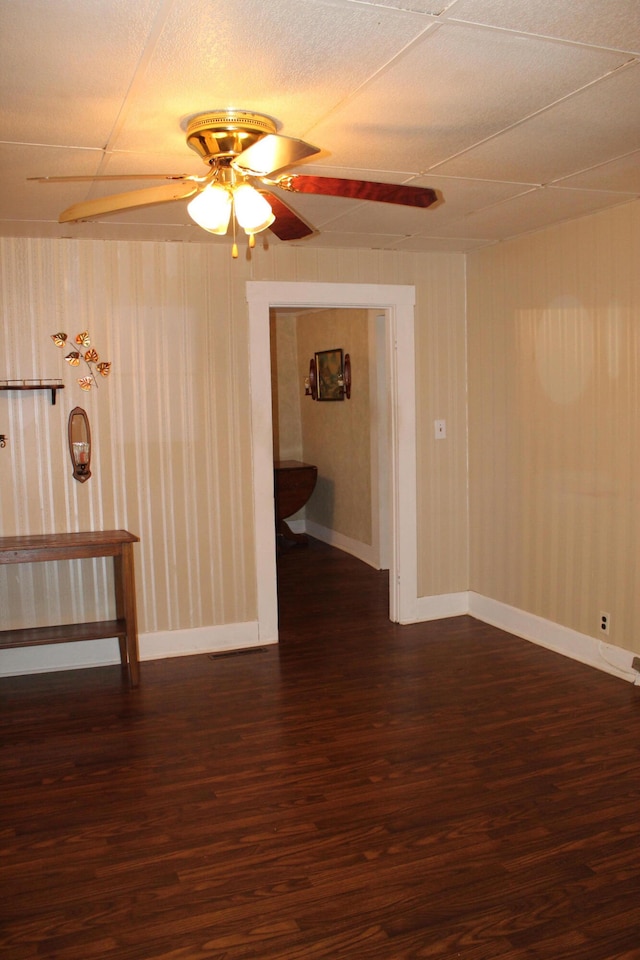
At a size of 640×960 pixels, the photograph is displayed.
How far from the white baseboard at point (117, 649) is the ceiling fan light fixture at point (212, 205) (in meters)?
2.68

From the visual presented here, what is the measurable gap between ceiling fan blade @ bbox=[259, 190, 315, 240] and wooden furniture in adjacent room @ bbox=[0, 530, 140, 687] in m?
1.89

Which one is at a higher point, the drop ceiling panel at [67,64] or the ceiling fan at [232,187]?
the drop ceiling panel at [67,64]

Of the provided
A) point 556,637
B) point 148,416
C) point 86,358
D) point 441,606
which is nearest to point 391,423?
point 441,606

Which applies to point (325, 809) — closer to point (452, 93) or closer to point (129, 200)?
point (129, 200)

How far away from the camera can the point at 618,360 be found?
3.93 m

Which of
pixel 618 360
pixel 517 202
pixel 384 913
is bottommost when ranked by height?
pixel 384 913

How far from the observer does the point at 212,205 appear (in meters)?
2.40

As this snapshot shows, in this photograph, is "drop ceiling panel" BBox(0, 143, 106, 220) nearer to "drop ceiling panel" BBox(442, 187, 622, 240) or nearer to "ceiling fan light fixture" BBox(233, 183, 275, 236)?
"ceiling fan light fixture" BBox(233, 183, 275, 236)

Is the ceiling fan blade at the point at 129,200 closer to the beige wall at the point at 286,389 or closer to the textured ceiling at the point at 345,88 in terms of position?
the textured ceiling at the point at 345,88

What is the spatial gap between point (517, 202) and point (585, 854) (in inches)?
108

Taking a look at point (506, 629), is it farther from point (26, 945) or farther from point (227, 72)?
point (227, 72)

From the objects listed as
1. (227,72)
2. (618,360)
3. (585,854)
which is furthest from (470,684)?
(227,72)

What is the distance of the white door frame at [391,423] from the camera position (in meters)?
4.67

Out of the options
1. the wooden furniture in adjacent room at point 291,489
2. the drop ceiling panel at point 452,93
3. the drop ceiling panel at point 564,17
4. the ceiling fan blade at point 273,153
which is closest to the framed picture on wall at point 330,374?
the wooden furniture in adjacent room at point 291,489
